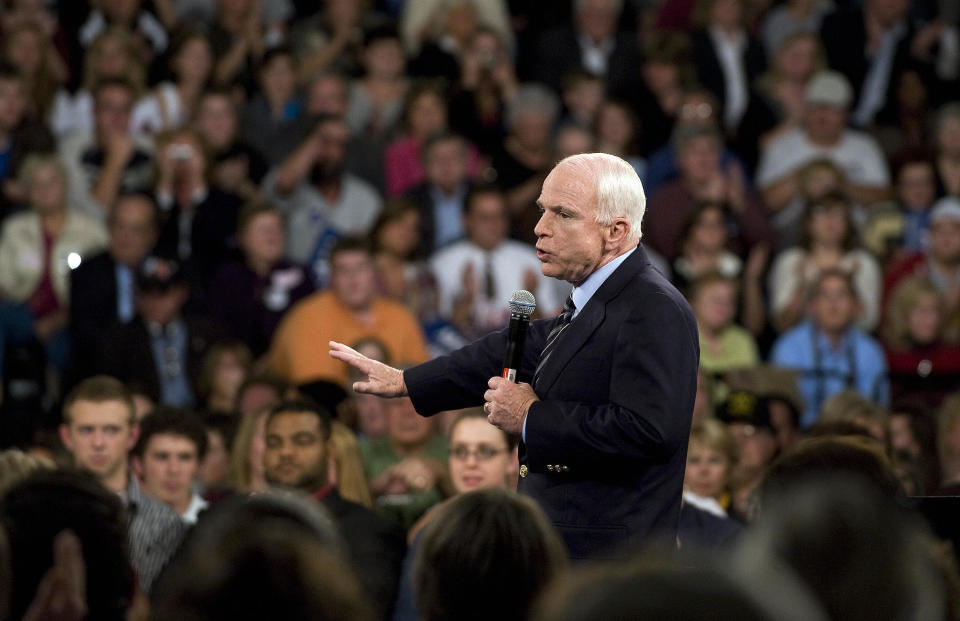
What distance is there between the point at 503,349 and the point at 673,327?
21.4 inches

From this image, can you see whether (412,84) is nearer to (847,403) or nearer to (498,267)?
(498,267)

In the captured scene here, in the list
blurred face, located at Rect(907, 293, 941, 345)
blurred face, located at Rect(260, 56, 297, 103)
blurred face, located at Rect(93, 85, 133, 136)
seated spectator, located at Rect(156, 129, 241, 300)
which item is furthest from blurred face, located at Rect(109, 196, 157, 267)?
blurred face, located at Rect(907, 293, 941, 345)

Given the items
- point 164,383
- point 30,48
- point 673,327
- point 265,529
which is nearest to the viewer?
point 265,529

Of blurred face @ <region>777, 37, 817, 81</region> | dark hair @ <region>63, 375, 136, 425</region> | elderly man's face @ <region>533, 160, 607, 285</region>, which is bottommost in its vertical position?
dark hair @ <region>63, 375, 136, 425</region>

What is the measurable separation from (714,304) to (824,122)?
7.52ft

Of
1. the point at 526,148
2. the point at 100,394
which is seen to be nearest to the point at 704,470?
the point at 100,394

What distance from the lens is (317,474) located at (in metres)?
6.29

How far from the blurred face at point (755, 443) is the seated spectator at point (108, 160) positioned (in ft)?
13.0

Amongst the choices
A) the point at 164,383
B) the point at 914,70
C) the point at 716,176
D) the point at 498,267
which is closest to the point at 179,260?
the point at 164,383

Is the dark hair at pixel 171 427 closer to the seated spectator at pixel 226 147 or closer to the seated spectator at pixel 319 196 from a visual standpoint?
the seated spectator at pixel 319 196

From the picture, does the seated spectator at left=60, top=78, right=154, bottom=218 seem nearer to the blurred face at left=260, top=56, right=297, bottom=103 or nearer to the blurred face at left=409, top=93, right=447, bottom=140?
the blurred face at left=260, top=56, right=297, bottom=103

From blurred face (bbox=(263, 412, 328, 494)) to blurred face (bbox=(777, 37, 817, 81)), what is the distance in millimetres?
5877

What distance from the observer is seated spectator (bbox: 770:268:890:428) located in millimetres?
8828

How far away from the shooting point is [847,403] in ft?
24.2
